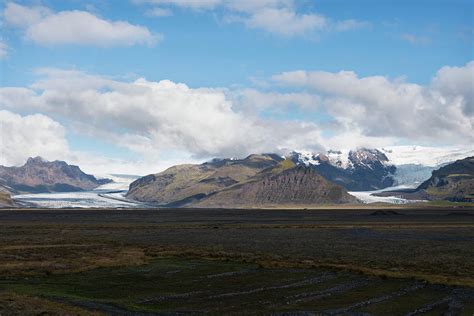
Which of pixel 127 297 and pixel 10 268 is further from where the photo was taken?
pixel 10 268

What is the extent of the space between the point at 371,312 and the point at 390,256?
35041 mm

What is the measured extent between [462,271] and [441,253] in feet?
58.0

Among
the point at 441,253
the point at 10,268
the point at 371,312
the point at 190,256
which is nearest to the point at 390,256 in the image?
the point at 441,253

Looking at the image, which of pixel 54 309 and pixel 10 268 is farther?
pixel 10 268

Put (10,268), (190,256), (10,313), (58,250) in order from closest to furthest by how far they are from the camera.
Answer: (10,313), (10,268), (190,256), (58,250)

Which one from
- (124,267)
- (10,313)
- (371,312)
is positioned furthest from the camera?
(124,267)

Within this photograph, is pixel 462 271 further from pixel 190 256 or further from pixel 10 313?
pixel 10 313

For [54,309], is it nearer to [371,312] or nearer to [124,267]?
[371,312]

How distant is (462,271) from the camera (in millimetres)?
53188

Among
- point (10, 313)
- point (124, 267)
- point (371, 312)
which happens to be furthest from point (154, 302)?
point (124, 267)

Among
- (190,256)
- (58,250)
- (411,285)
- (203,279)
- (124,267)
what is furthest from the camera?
(58,250)

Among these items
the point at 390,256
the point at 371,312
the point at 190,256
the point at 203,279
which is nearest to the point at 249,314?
the point at 371,312

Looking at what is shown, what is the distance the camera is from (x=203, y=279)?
1858 inches

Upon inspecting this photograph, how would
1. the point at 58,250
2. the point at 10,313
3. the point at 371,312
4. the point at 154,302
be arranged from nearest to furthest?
the point at 10,313 < the point at 371,312 < the point at 154,302 < the point at 58,250
